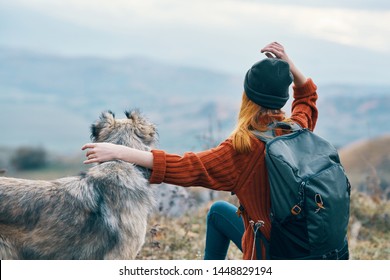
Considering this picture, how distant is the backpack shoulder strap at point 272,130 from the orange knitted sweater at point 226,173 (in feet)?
0.13

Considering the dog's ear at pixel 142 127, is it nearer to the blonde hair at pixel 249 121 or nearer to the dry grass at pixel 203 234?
the blonde hair at pixel 249 121

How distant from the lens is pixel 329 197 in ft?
12.5

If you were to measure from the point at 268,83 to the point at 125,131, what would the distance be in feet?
3.83

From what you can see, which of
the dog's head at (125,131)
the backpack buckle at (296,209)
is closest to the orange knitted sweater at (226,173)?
the backpack buckle at (296,209)

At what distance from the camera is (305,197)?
12.3 feet

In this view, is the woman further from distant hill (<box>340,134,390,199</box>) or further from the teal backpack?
distant hill (<box>340,134,390,199</box>)

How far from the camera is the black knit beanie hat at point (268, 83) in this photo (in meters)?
3.96

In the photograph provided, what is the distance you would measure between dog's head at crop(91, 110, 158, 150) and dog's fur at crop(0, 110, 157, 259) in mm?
21

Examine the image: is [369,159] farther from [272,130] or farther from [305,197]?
[305,197]

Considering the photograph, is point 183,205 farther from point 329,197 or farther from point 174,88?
point 174,88

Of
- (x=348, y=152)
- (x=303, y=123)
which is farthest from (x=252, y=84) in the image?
(x=348, y=152)
